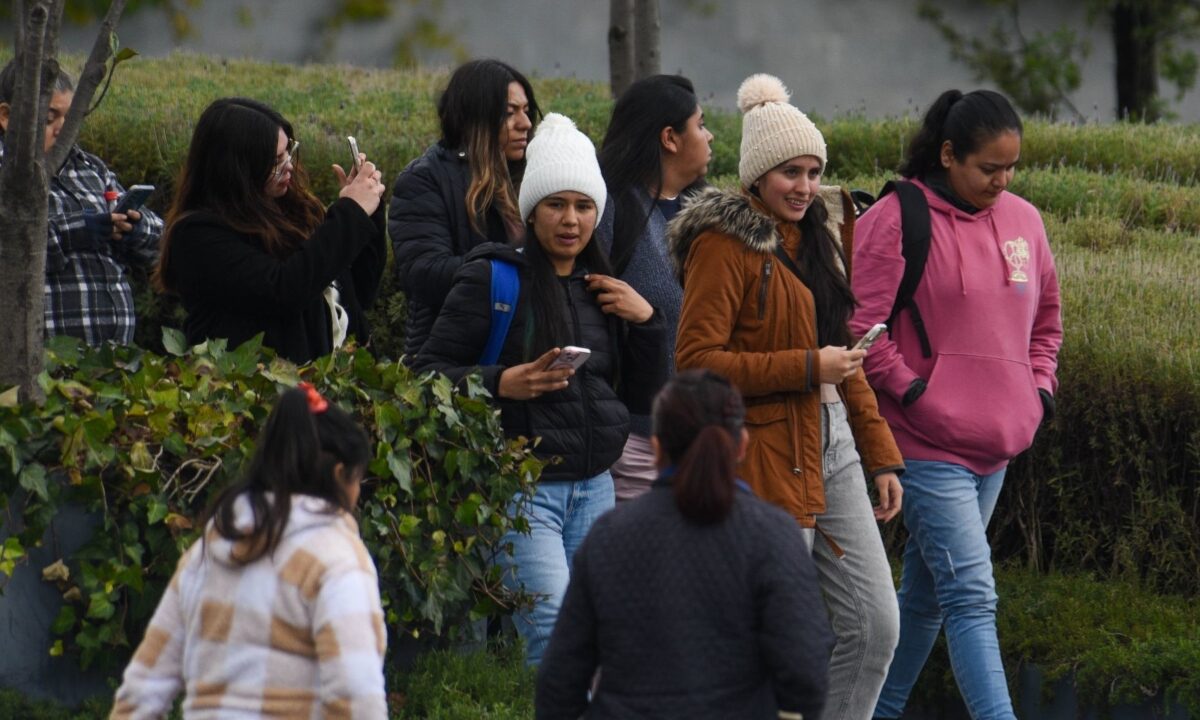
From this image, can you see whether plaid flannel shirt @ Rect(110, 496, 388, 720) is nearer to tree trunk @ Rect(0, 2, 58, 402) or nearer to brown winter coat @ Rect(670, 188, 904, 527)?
brown winter coat @ Rect(670, 188, 904, 527)

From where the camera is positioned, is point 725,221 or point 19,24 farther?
point 19,24

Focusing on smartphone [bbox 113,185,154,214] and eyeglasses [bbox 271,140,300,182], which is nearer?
eyeglasses [bbox 271,140,300,182]

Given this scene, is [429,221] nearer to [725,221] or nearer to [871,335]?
[725,221]

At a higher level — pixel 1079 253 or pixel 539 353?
pixel 539 353

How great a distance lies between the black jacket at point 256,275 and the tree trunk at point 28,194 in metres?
0.42

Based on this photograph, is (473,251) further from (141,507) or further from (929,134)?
(929,134)

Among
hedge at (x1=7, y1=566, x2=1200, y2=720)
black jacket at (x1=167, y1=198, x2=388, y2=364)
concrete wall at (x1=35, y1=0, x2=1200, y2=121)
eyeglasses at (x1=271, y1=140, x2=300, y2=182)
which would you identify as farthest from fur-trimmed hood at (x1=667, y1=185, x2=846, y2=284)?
concrete wall at (x1=35, y1=0, x2=1200, y2=121)

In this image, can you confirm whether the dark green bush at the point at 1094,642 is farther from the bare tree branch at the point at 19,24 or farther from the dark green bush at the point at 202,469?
the bare tree branch at the point at 19,24

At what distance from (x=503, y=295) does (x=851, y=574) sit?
132 cm

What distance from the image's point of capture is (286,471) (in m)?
3.62

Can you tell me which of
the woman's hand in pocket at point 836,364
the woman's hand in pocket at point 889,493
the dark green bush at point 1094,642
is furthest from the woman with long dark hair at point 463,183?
the dark green bush at point 1094,642

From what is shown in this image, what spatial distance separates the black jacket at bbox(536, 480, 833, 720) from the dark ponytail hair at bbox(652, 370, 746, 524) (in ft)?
0.21

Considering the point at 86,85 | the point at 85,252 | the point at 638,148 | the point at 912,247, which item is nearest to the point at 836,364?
the point at 912,247

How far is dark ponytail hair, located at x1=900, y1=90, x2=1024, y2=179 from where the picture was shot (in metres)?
5.79
